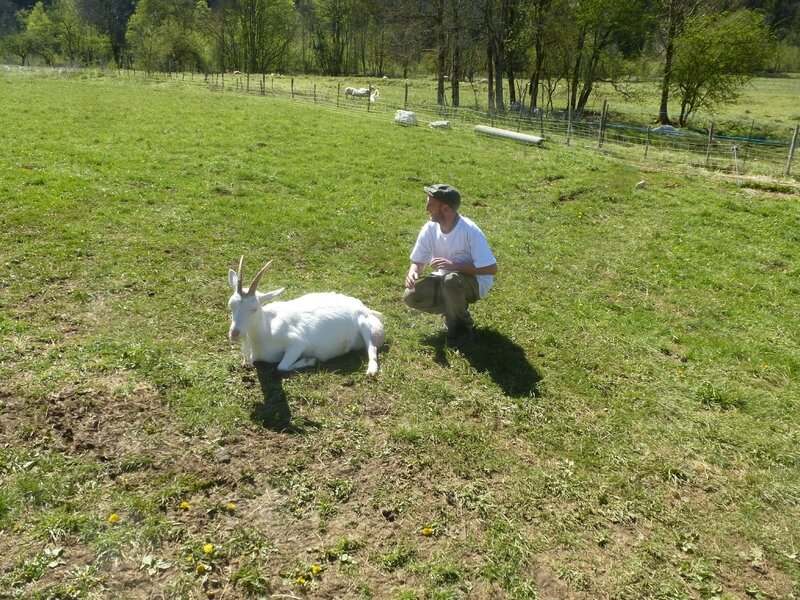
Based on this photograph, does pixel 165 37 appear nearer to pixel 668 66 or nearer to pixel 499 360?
pixel 668 66

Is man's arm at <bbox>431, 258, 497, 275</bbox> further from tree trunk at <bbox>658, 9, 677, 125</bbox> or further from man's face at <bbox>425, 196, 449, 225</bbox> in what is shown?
tree trunk at <bbox>658, 9, 677, 125</bbox>

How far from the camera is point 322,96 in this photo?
3434cm

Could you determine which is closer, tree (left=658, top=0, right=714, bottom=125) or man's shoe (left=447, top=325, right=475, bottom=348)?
man's shoe (left=447, top=325, right=475, bottom=348)

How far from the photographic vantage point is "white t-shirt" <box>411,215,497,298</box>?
659 centimetres

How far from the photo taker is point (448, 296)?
670 centimetres

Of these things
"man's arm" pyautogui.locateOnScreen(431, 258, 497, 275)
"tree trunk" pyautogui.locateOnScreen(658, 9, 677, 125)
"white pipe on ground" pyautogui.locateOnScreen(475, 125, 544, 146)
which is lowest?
"man's arm" pyautogui.locateOnScreen(431, 258, 497, 275)

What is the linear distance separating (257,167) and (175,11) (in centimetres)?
7379

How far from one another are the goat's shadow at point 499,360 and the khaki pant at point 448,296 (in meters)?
0.29

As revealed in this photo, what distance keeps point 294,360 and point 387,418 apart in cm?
120

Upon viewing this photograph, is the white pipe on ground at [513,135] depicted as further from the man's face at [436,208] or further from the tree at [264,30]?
the tree at [264,30]

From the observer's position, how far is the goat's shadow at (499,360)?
6.24 meters

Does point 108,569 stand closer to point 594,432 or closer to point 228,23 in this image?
point 594,432

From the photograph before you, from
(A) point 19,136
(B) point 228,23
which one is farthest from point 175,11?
(A) point 19,136

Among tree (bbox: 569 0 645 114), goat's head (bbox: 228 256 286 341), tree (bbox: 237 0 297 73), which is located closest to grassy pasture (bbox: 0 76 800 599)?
goat's head (bbox: 228 256 286 341)
